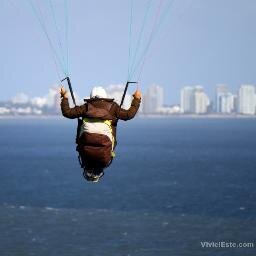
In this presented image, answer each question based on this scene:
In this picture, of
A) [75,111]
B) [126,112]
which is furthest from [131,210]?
[75,111]

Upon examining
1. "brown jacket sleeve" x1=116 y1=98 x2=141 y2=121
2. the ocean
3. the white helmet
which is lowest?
the ocean

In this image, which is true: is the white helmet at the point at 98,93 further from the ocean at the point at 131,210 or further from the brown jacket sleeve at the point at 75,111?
the ocean at the point at 131,210

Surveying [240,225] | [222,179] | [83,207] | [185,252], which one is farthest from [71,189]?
[185,252]

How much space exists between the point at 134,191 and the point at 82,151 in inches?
4021

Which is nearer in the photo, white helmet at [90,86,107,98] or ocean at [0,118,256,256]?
white helmet at [90,86,107,98]

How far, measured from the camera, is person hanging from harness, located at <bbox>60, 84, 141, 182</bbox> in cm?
1523

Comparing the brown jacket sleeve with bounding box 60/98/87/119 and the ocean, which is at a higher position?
the brown jacket sleeve with bounding box 60/98/87/119

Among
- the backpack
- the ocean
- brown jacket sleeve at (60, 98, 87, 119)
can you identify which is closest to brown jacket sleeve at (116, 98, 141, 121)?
the backpack

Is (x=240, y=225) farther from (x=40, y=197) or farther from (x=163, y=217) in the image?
(x=40, y=197)

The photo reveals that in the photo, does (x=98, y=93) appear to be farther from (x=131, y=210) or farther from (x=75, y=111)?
(x=131, y=210)

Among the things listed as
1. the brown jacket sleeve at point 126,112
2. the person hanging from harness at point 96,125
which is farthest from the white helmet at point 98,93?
the brown jacket sleeve at point 126,112

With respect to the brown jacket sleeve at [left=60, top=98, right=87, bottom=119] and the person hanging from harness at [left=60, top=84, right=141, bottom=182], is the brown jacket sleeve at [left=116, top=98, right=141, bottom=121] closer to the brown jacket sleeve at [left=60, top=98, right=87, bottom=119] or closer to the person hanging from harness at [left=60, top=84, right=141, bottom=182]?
the person hanging from harness at [left=60, top=84, right=141, bottom=182]

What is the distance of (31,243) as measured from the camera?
78812 mm

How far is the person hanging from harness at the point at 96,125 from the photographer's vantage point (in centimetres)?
1523
